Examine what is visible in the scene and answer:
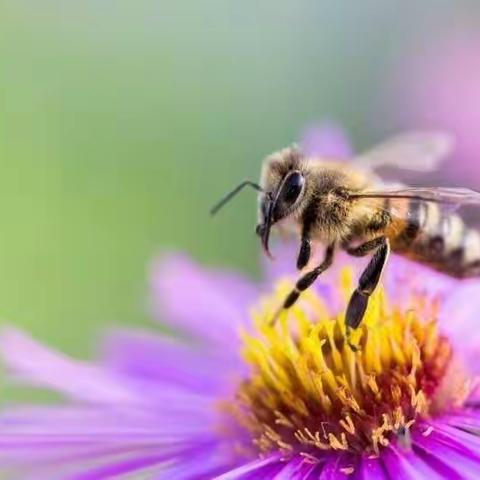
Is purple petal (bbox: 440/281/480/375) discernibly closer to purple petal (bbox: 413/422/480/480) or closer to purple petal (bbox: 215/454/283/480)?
purple petal (bbox: 413/422/480/480)

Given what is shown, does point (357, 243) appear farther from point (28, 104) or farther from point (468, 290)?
point (28, 104)

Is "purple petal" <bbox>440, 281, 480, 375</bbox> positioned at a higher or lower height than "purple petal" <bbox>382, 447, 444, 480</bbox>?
higher

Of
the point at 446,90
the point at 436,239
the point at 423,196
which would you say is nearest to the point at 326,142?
the point at 436,239

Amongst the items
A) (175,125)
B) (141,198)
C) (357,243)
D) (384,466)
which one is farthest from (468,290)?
(175,125)

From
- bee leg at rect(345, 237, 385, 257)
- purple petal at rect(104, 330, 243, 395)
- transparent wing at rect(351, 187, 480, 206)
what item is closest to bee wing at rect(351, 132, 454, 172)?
bee leg at rect(345, 237, 385, 257)

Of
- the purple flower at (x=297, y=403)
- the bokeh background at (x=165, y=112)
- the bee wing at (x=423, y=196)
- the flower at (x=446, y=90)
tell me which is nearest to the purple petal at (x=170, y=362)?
the purple flower at (x=297, y=403)

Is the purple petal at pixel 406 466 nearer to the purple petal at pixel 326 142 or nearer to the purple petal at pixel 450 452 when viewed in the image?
the purple petal at pixel 450 452
